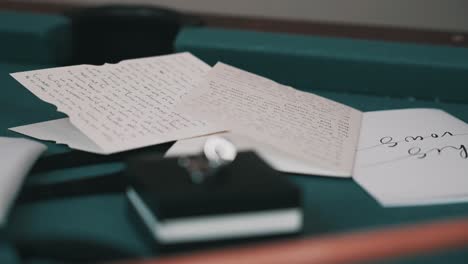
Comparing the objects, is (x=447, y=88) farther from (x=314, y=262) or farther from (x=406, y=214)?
(x=314, y=262)

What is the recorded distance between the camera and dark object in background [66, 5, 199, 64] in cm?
172

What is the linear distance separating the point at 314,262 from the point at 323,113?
536 millimetres

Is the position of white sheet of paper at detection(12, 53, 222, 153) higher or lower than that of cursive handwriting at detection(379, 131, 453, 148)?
lower

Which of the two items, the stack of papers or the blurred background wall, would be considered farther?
the blurred background wall

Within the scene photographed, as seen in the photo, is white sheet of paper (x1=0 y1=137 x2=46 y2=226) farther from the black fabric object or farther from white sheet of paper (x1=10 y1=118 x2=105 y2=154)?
the black fabric object

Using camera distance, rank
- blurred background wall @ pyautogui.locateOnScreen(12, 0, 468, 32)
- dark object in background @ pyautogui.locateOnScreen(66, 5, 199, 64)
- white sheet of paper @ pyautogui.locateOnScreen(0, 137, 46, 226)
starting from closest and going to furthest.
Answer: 1. white sheet of paper @ pyautogui.locateOnScreen(0, 137, 46, 226)
2. dark object in background @ pyautogui.locateOnScreen(66, 5, 199, 64)
3. blurred background wall @ pyautogui.locateOnScreen(12, 0, 468, 32)

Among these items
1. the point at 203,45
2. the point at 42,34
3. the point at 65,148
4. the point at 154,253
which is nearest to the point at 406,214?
the point at 154,253

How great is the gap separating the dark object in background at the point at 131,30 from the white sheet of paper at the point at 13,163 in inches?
33.4

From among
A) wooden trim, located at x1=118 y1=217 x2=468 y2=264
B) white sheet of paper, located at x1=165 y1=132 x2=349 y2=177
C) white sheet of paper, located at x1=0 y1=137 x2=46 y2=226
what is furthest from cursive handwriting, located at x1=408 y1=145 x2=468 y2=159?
white sheet of paper, located at x1=0 y1=137 x2=46 y2=226

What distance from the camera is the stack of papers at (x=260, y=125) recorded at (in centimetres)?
87

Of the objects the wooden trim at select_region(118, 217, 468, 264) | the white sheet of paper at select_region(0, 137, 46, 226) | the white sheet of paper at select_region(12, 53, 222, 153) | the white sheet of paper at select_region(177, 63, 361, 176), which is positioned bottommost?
the white sheet of paper at select_region(0, 137, 46, 226)

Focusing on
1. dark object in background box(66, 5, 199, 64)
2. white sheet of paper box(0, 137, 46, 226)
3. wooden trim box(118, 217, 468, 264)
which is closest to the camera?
wooden trim box(118, 217, 468, 264)

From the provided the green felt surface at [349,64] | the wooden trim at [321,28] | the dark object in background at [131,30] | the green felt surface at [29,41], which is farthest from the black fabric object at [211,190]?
the wooden trim at [321,28]

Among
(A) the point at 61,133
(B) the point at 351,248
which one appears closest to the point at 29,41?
(A) the point at 61,133
